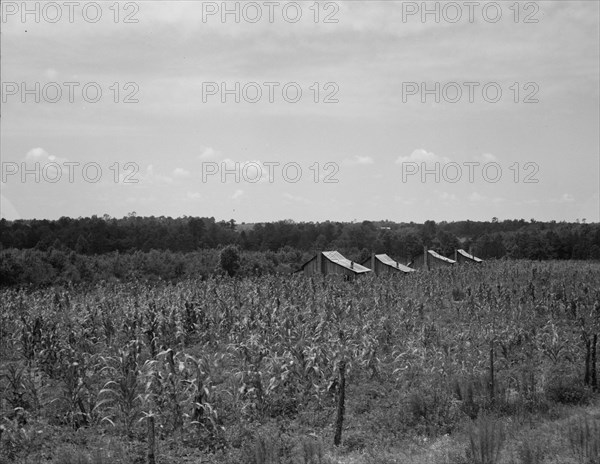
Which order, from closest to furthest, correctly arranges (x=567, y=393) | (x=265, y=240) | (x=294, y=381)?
(x=567, y=393) < (x=294, y=381) < (x=265, y=240)

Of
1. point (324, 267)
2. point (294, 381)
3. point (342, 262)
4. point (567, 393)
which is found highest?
point (342, 262)

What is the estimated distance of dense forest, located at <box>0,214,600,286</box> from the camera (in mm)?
46844

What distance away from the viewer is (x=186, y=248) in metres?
83.4

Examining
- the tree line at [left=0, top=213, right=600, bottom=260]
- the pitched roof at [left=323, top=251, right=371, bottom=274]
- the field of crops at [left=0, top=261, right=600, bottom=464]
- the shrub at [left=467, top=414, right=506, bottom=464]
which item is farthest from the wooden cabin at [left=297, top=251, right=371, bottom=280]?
the tree line at [left=0, top=213, right=600, bottom=260]

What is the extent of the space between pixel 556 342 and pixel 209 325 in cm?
736

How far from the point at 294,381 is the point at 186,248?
76.6 meters

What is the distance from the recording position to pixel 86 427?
291 inches

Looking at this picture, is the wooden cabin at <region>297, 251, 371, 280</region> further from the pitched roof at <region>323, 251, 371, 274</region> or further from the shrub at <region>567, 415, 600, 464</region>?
the shrub at <region>567, 415, 600, 464</region>

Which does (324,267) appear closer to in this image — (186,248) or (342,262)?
(342,262)

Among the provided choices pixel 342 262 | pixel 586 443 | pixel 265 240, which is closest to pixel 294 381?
pixel 586 443

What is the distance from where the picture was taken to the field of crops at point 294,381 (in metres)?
6.63

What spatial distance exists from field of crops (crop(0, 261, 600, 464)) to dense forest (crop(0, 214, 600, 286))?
20.6 metres

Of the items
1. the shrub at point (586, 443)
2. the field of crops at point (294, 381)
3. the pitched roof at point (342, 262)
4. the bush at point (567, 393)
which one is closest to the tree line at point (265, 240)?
the pitched roof at point (342, 262)

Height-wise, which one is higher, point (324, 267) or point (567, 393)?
point (324, 267)
